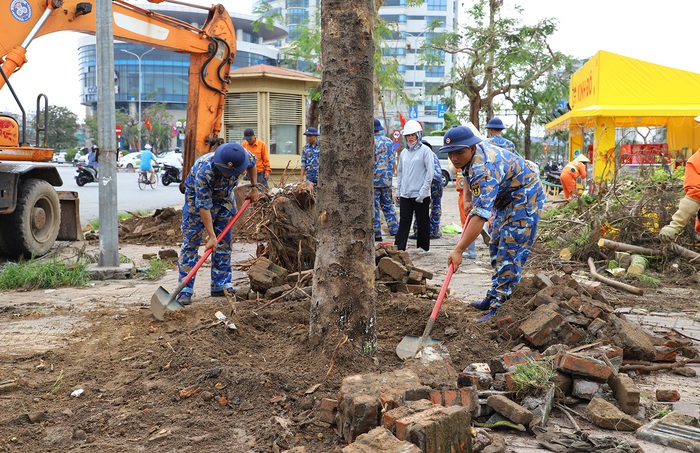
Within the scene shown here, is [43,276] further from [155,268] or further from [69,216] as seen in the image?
[69,216]

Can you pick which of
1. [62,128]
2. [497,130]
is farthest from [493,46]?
[62,128]

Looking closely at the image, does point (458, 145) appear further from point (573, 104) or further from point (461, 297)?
point (573, 104)

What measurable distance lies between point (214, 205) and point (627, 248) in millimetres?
5137

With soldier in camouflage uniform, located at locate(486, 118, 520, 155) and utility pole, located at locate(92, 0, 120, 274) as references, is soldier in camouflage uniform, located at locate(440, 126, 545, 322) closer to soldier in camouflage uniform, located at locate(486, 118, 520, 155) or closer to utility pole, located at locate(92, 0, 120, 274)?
soldier in camouflage uniform, located at locate(486, 118, 520, 155)

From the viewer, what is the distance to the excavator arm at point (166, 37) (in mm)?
8531

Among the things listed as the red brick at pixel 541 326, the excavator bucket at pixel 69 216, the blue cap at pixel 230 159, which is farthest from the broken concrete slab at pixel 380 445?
the excavator bucket at pixel 69 216

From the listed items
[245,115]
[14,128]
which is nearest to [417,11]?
[245,115]

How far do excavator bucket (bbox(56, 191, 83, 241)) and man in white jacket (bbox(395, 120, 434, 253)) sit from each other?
5174 mm

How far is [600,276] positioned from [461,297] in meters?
1.89

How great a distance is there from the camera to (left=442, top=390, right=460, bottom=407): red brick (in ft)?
11.2

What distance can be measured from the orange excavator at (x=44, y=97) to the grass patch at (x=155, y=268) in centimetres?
189

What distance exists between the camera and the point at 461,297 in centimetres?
695

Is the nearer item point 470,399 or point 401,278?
point 470,399

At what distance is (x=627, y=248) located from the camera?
8484mm
